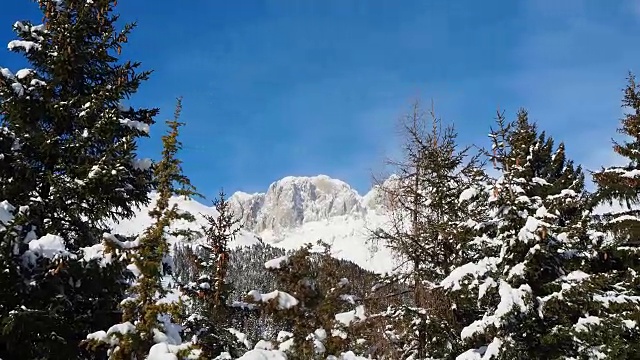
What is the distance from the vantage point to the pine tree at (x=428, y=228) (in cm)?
1216

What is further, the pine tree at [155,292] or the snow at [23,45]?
the snow at [23,45]

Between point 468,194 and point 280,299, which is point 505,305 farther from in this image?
point 280,299

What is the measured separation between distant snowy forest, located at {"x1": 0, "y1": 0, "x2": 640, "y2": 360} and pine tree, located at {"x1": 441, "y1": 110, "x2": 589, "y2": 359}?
4 cm

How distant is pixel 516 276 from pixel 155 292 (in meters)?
7.64

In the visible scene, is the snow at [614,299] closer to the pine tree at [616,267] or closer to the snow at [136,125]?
the pine tree at [616,267]

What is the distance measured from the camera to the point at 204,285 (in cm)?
1089

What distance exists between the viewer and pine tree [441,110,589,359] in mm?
10000

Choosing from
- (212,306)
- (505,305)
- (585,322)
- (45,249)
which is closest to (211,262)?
(212,306)

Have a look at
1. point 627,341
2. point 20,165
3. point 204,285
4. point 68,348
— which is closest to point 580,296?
point 627,341

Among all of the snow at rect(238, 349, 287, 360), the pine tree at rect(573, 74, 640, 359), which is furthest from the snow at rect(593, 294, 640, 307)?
the snow at rect(238, 349, 287, 360)

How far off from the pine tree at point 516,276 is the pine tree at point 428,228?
2.36 ft

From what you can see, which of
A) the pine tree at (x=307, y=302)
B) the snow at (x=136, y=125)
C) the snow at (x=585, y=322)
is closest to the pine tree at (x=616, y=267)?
the snow at (x=585, y=322)

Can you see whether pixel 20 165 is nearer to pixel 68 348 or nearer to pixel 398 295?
pixel 68 348

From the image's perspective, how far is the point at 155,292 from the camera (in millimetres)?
6512
